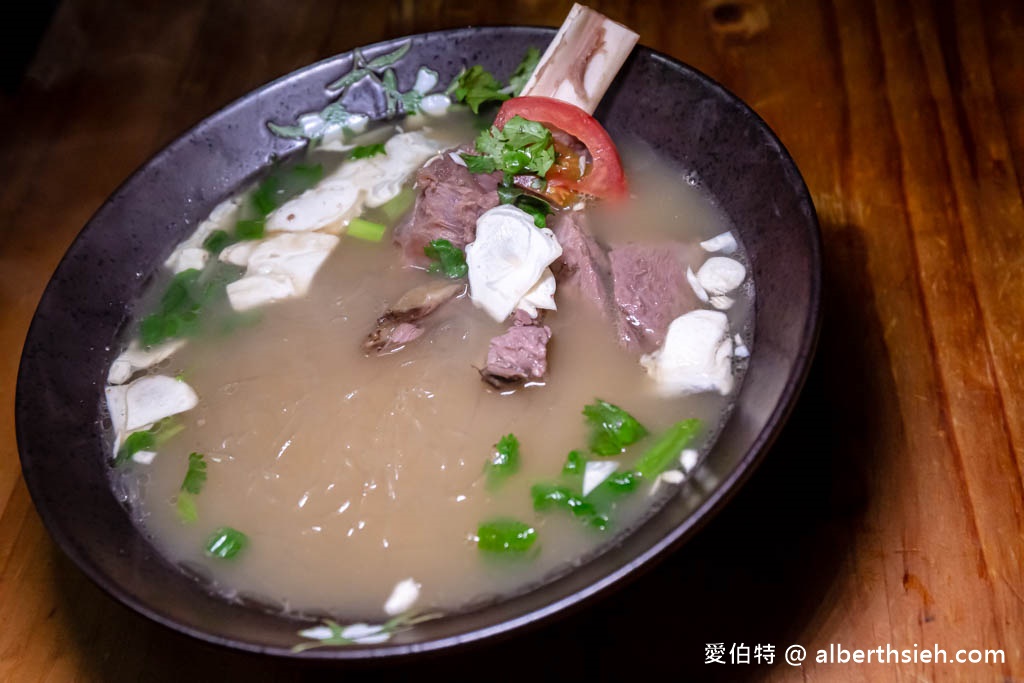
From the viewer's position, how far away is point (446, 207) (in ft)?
7.04

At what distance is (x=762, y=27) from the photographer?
9.42 feet

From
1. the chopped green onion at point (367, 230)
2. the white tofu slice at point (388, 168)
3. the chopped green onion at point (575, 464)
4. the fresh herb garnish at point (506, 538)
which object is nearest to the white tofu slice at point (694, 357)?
the chopped green onion at point (575, 464)

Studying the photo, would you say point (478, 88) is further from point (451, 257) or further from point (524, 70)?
point (451, 257)

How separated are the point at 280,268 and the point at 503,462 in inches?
32.0

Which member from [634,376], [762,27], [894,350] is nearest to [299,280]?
[634,376]

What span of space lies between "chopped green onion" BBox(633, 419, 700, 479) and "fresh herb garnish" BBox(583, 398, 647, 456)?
0.14 feet

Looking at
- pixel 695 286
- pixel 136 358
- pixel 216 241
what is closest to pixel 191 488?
pixel 136 358

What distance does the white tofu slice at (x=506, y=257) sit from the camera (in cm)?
194

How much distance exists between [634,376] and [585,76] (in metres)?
0.79

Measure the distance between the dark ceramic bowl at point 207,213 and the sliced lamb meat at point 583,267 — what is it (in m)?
→ 0.31

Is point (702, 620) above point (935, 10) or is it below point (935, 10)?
below

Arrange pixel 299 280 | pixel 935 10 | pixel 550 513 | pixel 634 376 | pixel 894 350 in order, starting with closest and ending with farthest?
pixel 550 513 → pixel 634 376 → pixel 894 350 → pixel 299 280 → pixel 935 10

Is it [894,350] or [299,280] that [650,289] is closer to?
[894,350]

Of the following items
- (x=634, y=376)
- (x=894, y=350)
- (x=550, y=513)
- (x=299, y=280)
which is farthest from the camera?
(x=299, y=280)
